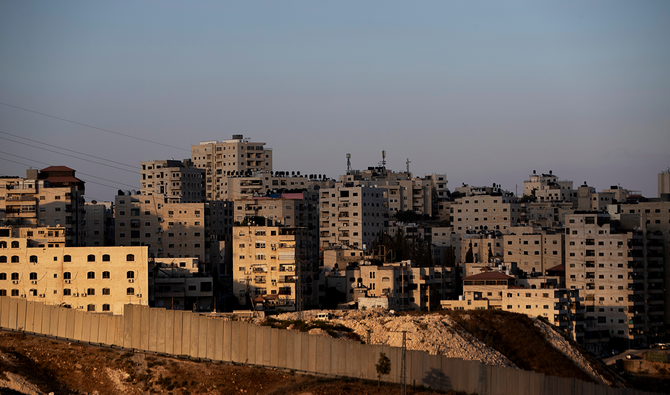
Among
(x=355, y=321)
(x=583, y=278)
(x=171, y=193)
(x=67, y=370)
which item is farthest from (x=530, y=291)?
(x=171, y=193)

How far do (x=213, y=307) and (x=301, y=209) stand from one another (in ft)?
137

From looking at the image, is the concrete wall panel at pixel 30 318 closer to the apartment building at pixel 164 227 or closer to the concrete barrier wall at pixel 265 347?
the concrete barrier wall at pixel 265 347

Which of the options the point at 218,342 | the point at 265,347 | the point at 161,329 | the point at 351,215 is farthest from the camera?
the point at 351,215

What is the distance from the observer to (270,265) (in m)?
110

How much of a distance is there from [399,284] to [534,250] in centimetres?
3787

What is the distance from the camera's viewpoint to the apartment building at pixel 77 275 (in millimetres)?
94188

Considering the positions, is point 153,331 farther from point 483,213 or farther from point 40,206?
point 483,213

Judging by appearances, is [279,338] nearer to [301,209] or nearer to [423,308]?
[423,308]

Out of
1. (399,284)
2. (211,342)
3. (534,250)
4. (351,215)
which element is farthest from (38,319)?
(351,215)

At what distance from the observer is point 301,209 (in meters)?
142

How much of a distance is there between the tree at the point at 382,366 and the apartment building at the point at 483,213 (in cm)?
11711

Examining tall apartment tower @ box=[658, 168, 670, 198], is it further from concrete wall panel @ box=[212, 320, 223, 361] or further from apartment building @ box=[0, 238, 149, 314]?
concrete wall panel @ box=[212, 320, 223, 361]

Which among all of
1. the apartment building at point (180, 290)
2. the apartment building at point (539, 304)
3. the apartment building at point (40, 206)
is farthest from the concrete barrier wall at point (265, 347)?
the apartment building at point (40, 206)

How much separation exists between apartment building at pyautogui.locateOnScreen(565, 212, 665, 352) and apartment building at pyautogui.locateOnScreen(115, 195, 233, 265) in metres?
44.8
